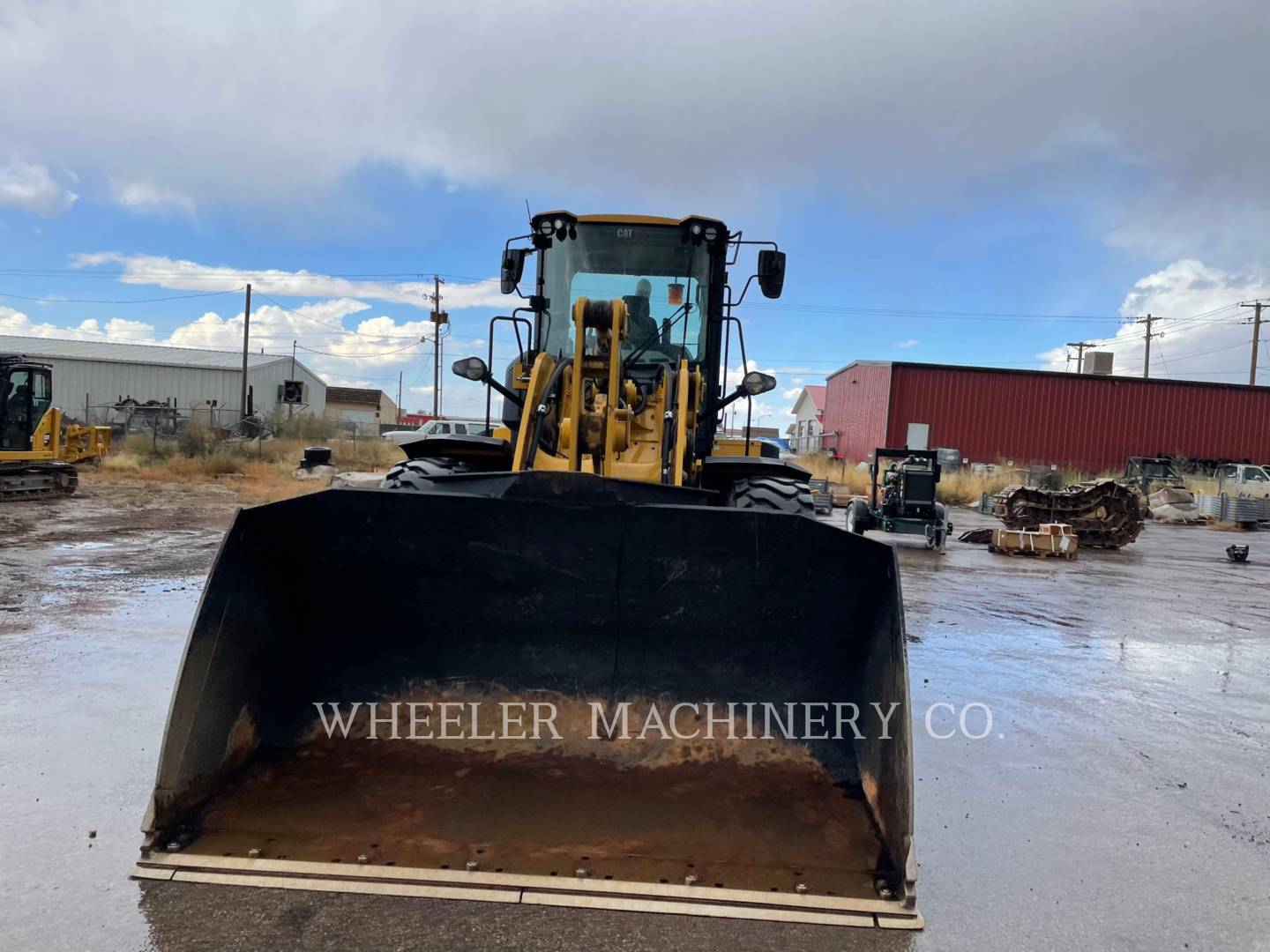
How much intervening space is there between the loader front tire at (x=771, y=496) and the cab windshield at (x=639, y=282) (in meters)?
1.20

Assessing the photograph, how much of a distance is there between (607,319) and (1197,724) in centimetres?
436

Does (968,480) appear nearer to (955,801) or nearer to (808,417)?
(955,801)

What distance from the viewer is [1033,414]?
113 feet

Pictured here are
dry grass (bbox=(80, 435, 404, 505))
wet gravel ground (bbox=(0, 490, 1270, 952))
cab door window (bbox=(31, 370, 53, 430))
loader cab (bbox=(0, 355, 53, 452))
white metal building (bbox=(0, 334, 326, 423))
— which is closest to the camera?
wet gravel ground (bbox=(0, 490, 1270, 952))

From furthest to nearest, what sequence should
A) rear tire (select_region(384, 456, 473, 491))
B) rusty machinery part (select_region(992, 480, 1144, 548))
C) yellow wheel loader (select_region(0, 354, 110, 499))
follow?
rusty machinery part (select_region(992, 480, 1144, 548)) → yellow wheel loader (select_region(0, 354, 110, 499)) → rear tire (select_region(384, 456, 473, 491))

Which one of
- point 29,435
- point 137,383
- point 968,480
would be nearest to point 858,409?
point 968,480

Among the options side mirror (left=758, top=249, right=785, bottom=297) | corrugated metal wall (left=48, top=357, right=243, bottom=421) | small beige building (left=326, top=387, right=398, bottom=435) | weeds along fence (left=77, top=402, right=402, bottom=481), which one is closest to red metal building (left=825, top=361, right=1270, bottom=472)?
weeds along fence (left=77, top=402, right=402, bottom=481)

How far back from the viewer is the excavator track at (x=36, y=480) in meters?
16.9

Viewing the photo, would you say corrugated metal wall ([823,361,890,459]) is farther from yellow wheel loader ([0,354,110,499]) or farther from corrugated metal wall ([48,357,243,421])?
corrugated metal wall ([48,357,243,421])

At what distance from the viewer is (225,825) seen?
306 centimetres

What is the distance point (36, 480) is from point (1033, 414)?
32181 millimetres

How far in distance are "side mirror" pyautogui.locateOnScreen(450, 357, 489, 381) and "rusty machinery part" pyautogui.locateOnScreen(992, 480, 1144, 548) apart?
15.4m

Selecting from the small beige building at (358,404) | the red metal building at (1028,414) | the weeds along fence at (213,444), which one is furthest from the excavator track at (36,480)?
the small beige building at (358,404)

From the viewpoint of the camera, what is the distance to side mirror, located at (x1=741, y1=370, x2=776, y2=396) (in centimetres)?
549
